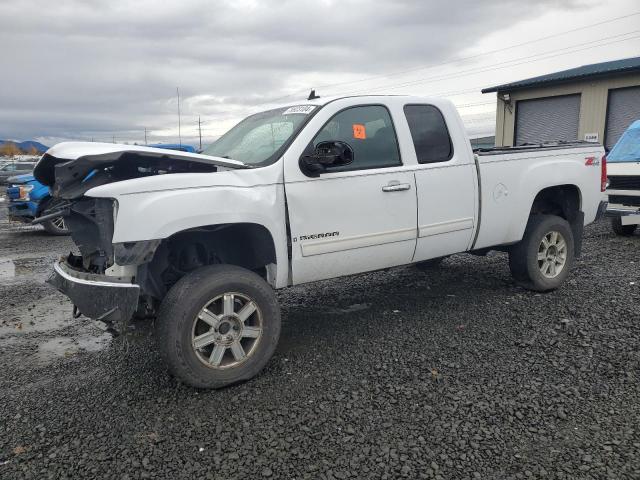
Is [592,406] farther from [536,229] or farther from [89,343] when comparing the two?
[89,343]

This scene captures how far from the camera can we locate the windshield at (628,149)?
30.8 ft

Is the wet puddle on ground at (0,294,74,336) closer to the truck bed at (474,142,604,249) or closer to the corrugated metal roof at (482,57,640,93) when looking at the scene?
the truck bed at (474,142,604,249)

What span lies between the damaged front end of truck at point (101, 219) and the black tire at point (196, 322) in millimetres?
252

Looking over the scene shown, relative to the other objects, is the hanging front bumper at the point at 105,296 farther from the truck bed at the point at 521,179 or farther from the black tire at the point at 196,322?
the truck bed at the point at 521,179

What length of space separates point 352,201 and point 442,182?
3.40ft

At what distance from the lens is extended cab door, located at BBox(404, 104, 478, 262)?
463cm

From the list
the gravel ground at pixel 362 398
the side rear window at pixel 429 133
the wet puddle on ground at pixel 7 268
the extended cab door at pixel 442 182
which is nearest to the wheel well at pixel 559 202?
the gravel ground at pixel 362 398

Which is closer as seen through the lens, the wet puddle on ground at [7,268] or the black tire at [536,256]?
the black tire at [536,256]

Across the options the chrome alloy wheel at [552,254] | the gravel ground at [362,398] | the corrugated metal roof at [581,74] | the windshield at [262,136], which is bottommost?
the gravel ground at [362,398]

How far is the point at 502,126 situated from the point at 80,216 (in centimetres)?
2230

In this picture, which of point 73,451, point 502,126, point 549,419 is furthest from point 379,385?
point 502,126

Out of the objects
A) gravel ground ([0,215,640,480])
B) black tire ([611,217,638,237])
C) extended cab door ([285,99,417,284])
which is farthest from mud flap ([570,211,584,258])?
black tire ([611,217,638,237])

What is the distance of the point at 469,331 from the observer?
4645 millimetres

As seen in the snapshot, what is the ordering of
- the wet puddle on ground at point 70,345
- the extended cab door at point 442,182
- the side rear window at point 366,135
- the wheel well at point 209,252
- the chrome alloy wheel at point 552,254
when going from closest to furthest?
the wheel well at point 209,252, the side rear window at point 366,135, the wet puddle on ground at point 70,345, the extended cab door at point 442,182, the chrome alloy wheel at point 552,254
